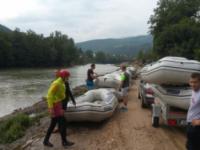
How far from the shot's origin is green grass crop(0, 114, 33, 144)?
9812mm

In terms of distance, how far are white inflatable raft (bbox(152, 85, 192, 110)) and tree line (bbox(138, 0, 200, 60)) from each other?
2985 centimetres

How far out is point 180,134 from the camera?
877cm

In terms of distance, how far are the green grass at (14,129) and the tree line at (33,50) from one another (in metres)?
73.9

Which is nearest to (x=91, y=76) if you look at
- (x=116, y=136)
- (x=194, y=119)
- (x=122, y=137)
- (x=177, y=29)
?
(x=116, y=136)

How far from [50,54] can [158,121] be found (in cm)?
9652

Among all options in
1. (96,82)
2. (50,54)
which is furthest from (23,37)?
(96,82)

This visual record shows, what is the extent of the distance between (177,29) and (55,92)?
41583 mm

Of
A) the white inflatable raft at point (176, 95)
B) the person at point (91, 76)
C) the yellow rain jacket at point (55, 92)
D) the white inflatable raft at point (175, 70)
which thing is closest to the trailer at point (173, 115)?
the white inflatable raft at point (176, 95)

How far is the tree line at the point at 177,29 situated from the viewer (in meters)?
45.1

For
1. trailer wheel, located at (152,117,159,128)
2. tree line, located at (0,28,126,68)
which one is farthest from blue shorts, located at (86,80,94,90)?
tree line, located at (0,28,126,68)

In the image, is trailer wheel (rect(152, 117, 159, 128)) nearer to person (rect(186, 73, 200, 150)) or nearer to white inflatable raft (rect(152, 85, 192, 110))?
white inflatable raft (rect(152, 85, 192, 110))

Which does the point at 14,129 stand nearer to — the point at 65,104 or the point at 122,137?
the point at 65,104

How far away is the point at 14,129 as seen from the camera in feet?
34.5

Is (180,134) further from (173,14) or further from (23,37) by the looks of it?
(23,37)
